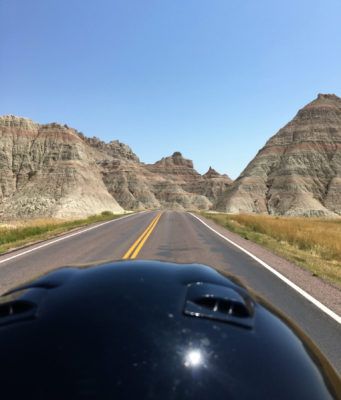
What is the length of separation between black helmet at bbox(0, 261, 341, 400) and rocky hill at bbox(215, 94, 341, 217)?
60.0 meters

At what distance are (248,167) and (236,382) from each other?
7738 centimetres

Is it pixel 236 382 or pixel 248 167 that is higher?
pixel 248 167

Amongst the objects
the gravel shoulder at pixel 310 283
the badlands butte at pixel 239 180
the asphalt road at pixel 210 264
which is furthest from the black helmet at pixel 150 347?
the badlands butte at pixel 239 180

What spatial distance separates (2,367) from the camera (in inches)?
36.2

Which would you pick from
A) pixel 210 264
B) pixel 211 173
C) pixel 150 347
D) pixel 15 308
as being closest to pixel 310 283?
pixel 210 264

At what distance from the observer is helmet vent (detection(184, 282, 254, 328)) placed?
1.33 m

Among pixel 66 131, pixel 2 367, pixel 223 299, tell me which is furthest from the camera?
pixel 66 131

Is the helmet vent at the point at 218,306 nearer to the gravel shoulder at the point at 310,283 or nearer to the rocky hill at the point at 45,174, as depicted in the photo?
the gravel shoulder at the point at 310,283

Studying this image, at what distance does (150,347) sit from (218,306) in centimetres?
54

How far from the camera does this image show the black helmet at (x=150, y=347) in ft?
2.90

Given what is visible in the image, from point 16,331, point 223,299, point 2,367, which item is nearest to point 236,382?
point 223,299

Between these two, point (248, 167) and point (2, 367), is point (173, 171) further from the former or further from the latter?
point (2, 367)

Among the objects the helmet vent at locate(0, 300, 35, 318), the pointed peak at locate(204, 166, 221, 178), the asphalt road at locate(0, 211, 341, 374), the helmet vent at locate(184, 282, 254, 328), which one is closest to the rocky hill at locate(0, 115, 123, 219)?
the asphalt road at locate(0, 211, 341, 374)

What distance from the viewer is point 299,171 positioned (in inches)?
2422
